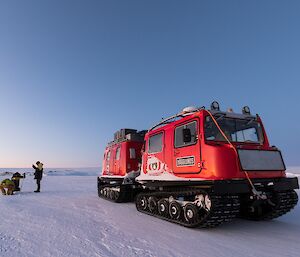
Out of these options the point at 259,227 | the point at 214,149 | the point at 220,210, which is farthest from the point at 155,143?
the point at 259,227

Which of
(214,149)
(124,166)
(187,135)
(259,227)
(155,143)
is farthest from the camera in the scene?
(124,166)

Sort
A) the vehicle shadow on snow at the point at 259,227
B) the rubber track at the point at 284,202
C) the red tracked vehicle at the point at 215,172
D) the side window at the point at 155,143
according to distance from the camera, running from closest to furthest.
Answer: the red tracked vehicle at the point at 215,172, the vehicle shadow on snow at the point at 259,227, the rubber track at the point at 284,202, the side window at the point at 155,143

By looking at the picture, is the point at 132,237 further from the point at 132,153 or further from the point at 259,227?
the point at 132,153

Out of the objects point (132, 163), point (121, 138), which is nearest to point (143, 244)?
point (132, 163)

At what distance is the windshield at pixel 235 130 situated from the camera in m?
6.70

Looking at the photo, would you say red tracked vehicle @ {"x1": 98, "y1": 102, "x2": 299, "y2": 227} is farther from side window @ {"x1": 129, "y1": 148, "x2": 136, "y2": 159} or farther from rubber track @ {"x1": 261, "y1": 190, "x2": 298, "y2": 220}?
side window @ {"x1": 129, "y1": 148, "x2": 136, "y2": 159}

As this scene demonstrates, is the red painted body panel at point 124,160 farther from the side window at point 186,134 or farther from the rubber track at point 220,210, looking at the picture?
the rubber track at point 220,210

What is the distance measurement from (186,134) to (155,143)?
2249 mm

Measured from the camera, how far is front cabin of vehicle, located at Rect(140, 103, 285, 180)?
605cm

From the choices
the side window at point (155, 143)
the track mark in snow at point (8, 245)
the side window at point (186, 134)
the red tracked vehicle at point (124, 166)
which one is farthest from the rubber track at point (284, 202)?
the track mark in snow at point (8, 245)

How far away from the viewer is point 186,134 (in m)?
6.60

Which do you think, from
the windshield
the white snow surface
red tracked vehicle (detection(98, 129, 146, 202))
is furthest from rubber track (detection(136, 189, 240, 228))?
red tracked vehicle (detection(98, 129, 146, 202))

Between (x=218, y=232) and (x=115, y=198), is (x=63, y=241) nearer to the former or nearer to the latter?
(x=218, y=232)

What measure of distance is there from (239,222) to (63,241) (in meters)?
4.86
